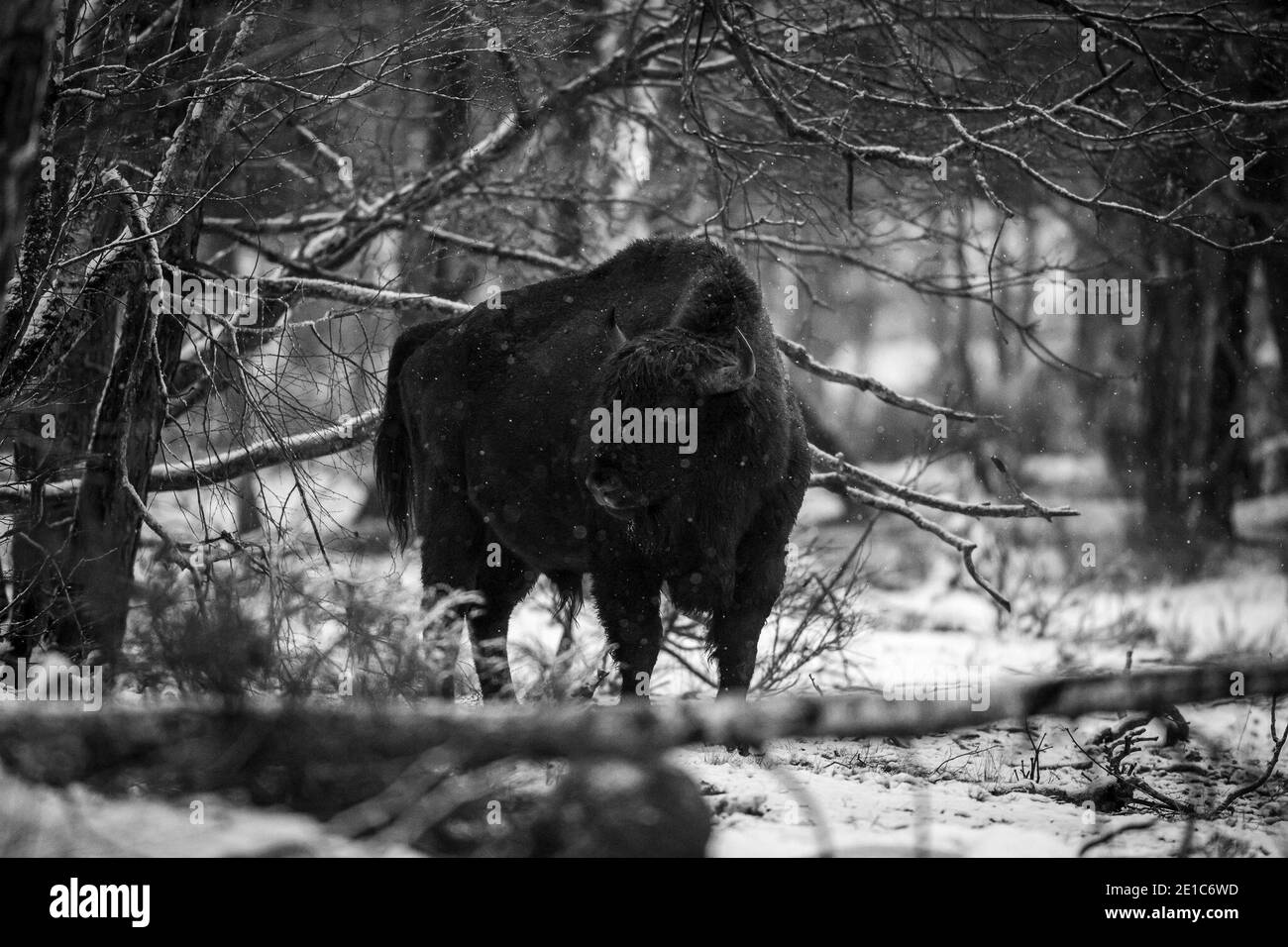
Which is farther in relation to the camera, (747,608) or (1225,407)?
(1225,407)

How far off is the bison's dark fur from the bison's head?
0.01 m

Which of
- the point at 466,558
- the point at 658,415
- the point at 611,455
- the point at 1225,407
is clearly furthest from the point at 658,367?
the point at 1225,407

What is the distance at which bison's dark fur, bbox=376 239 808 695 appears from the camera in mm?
5703

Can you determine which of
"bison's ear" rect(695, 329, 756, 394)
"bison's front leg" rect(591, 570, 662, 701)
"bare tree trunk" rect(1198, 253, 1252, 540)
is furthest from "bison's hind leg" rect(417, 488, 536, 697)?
"bare tree trunk" rect(1198, 253, 1252, 540)

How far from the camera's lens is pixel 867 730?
2744mm

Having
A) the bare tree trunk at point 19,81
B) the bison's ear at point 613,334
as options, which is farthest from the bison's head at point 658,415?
the bare tree trunk at point 19,81

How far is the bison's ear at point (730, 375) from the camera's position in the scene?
5.61m

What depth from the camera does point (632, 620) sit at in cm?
588

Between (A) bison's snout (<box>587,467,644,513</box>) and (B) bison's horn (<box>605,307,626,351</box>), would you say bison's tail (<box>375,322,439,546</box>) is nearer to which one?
(B) bison's horn (<box>605,307,626,351</box>)

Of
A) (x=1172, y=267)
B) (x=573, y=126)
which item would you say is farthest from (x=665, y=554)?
(x=1172, y=267)

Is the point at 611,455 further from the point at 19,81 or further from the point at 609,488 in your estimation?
the point at 19,81

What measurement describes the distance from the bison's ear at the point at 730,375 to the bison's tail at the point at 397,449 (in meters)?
2.74

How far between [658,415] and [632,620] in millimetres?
1166
